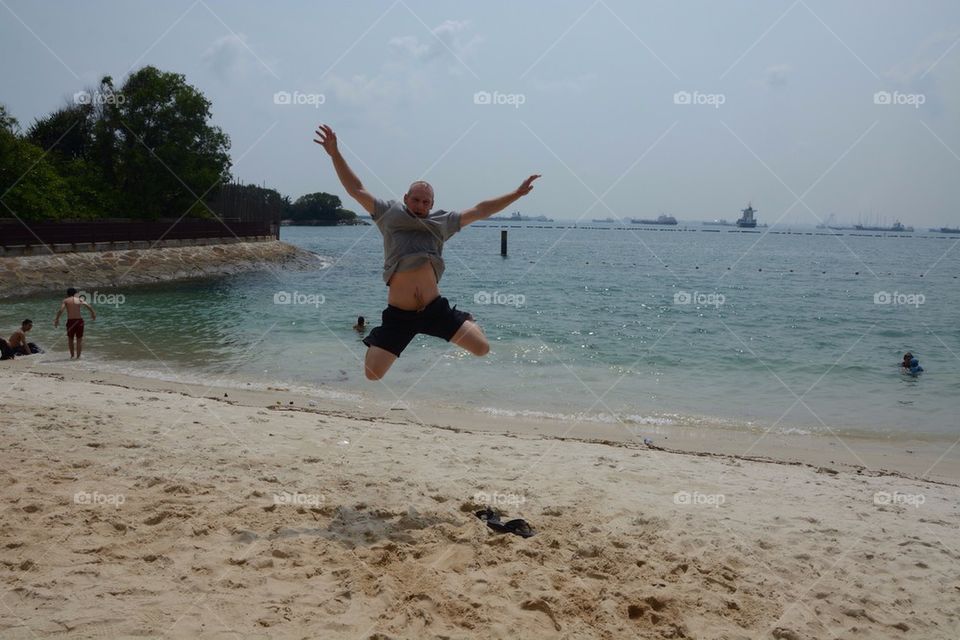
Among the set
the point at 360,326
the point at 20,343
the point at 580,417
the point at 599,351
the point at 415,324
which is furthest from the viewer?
the point at 360,326

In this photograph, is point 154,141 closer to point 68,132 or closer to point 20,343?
point 68,132

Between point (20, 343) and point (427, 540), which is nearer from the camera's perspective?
point (427, 540)

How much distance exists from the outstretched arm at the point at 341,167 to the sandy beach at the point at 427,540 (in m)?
2.53

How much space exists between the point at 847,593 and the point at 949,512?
9.92 feet

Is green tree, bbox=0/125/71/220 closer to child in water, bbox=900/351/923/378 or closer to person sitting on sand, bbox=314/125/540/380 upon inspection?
person sitting on sand, bbox=314/125/540/380

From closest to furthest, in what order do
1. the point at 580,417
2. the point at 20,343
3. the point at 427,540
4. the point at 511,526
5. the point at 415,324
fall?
the point at 427,540
the point at 511,526
the point at 415,324
the point at 580,417
the point at 20,343

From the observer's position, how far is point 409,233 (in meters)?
6.03

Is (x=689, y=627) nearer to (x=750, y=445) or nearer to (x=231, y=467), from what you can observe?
(x=231, y=467)

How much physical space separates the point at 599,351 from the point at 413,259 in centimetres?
1409

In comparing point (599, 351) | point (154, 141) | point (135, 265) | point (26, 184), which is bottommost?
point (599, 351)

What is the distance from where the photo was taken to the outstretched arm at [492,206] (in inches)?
238

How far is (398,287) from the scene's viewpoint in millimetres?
6164

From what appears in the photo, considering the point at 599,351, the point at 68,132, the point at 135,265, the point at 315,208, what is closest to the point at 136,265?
the point at 135,265

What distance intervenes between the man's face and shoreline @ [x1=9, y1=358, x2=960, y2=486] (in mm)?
4417
